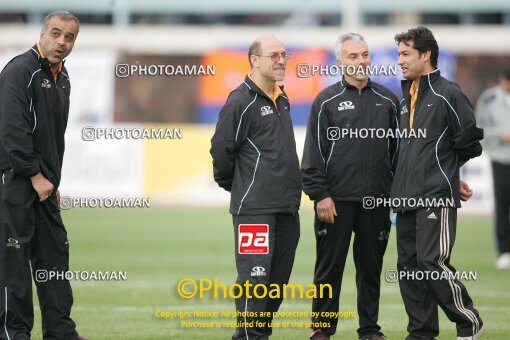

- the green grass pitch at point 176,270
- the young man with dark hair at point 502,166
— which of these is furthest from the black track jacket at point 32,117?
the young man with dark hair at point 502,166

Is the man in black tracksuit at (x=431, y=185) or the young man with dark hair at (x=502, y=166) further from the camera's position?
the young man with dark hair at (x=502, y=166)

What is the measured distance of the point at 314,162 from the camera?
9.02 metres

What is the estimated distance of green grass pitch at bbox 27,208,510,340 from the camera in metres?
9.78

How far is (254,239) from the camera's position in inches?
330

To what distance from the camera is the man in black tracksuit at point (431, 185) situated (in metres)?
8.45

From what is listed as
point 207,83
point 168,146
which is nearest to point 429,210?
point 168,146

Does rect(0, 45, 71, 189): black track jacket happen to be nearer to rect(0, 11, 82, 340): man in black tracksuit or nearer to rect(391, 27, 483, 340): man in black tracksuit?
rect(0, 11, 82, 340): man in black tracksuit

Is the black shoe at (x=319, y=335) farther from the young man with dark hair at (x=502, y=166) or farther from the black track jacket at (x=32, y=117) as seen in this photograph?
the young man with dark hair at (x=502, y=166)

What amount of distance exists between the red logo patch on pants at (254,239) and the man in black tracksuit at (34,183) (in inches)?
55.4

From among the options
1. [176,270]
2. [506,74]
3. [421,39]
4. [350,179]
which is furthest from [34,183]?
[506,74]

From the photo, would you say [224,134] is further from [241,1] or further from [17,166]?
[241,1]

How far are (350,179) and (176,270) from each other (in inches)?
218

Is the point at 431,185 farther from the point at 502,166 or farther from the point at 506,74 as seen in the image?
the point at 506,74

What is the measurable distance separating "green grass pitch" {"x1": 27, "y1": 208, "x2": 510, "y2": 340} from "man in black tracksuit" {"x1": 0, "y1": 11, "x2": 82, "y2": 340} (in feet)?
3.43
